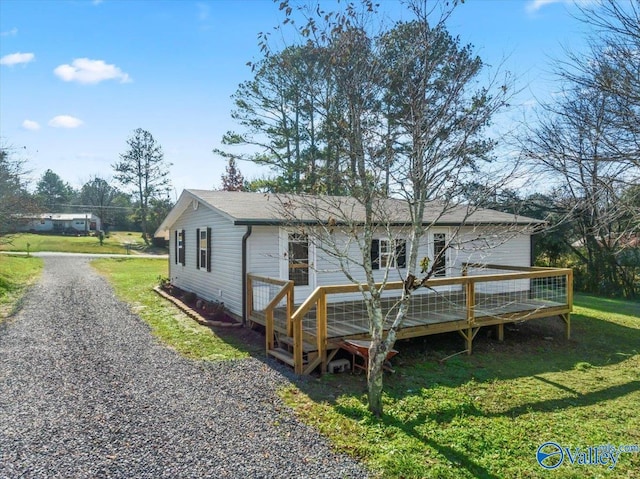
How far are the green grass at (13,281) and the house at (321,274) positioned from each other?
16.1 ft

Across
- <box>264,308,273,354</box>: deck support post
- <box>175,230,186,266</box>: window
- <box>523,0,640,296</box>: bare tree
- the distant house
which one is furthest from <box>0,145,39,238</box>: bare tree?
the distant house

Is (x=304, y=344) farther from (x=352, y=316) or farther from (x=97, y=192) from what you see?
(x=97, y=192)

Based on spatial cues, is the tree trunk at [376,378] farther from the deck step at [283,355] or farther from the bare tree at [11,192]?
the bare tree at [11,192]

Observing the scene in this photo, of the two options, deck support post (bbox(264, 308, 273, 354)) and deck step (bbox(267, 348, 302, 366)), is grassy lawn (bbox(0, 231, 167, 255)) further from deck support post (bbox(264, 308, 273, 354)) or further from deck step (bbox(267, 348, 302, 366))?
deck step (bbox(267, 348, 302, 366))

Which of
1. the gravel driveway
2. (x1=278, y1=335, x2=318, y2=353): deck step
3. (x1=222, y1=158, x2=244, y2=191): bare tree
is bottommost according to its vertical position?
the gravel driveway

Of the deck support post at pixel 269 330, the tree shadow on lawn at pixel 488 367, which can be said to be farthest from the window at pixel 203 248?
the tree shadow on lawn at pixel 488 367

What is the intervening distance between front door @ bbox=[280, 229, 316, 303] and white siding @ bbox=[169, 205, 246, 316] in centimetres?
103

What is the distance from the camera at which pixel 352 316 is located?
838cm

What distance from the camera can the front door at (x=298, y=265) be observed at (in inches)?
375

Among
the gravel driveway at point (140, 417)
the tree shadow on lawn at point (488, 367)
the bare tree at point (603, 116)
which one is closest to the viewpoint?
the gravel driveway at point (140, 417)

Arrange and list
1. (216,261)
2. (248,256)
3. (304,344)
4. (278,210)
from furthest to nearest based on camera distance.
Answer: (216,261), (248,256), (278,210), (304,344)

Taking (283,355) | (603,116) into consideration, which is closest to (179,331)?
(283,355)

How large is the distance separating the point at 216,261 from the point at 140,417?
20.7ft

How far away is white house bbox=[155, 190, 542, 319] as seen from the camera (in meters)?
8.87
